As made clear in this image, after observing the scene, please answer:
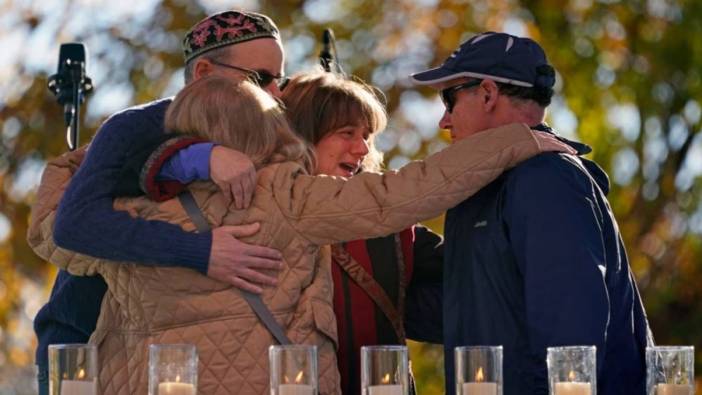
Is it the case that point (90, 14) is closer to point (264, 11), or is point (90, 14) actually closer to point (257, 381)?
point (264, 11)

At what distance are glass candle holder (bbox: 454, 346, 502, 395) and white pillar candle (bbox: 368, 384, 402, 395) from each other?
138mm

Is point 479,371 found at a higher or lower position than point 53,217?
lower

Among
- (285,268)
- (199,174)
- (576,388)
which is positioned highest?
(199,174)

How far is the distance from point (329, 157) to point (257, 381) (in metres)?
1.07

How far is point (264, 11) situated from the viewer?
1612 cm

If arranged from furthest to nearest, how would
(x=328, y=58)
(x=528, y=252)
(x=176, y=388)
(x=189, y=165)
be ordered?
1. (x=328, y=58)
2. (x=528, y=252)
3. (x=189, y=165)
4. (x=176, y=388)

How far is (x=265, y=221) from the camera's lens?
221 inches

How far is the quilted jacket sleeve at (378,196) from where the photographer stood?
5.57m

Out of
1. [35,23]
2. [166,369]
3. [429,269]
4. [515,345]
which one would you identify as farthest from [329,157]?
[35,23]

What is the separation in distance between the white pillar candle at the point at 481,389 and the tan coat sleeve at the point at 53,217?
4.72 feet

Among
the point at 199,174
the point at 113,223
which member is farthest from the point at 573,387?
the point at 113,223

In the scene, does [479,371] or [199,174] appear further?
[199,174]

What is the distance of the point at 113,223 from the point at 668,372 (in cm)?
149

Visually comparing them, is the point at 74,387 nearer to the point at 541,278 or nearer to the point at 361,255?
the point at 541,278
